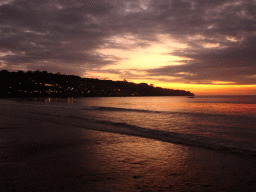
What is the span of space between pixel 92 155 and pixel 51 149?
1.96m

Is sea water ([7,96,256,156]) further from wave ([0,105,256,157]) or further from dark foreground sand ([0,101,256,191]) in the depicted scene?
dark foreground sand ([0,101,256,191])

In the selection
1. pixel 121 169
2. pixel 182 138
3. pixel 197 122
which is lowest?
pixel 197 122

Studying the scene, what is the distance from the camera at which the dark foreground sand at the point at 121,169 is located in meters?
4.47

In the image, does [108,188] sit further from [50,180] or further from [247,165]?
[247,165]

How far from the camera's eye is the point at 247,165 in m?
6.06

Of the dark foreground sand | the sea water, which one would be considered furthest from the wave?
the dark foreground sand

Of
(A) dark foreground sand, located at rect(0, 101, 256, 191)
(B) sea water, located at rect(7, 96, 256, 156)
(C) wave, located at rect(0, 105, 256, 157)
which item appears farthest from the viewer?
(B) sea water, located at rect(7, 96, 256, 156)

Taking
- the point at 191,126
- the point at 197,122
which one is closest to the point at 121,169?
the point at 191,126

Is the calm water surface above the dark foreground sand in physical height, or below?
below

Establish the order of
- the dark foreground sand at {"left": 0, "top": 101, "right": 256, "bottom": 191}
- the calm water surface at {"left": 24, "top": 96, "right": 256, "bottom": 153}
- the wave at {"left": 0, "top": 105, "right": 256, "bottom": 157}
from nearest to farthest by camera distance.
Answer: the dark foreground sand at {"left": 0, "top": 101, "right": 256, "bottom": 191} → the wave at {"left": 0, "top": 105, "right": 256, "bottom": 157} → the calm water surface at {"left": 24, "top": 96, "right": 256, "bottom": 153}

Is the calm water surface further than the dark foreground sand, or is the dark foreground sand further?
the calm water surface

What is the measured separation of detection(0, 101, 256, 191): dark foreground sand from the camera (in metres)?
4.47

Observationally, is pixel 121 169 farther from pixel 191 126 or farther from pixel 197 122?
pixel 197 122

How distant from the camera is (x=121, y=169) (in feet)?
18.3
